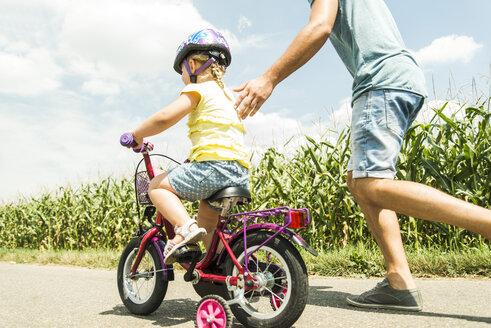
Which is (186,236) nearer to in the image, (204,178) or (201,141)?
(204,178)

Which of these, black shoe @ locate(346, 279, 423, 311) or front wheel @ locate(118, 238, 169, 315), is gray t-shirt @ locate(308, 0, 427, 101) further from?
front wheel @ locate(118, 238, 169, 315)

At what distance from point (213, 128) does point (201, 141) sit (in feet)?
0.34

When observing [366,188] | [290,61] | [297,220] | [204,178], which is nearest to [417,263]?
[366,188]

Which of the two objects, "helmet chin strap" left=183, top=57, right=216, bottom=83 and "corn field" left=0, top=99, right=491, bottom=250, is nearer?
"helmet chin strap" left=183, top=57, right=216, bottom=83

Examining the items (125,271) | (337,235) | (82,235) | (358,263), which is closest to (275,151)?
(337,235)

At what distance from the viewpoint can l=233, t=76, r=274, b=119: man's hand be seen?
185cm

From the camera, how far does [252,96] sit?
1.84 metres

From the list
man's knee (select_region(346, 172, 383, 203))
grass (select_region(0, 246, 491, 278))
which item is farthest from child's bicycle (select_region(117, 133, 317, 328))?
grass (select_region(0, 246, 491, 278))

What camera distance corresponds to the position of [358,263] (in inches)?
145

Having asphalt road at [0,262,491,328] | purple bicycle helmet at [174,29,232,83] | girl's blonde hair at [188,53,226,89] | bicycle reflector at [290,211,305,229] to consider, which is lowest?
asphalt road at [0,262,491,328]

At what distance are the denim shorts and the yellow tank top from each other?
42 millimetres

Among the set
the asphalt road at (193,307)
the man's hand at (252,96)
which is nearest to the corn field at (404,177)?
the asphalt road at (193,307)

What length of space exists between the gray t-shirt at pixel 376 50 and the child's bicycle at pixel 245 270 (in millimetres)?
843

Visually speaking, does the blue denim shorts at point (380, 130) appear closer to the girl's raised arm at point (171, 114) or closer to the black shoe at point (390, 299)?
the black shoe at point (390, 299)
